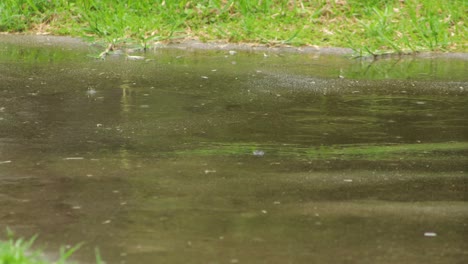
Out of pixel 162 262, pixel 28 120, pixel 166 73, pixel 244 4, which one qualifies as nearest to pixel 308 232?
pixel 162 262

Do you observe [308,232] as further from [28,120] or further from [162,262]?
[28,120]

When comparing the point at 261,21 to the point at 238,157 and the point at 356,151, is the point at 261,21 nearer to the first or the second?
the point at 356,151

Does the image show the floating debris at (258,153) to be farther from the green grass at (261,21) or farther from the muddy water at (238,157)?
the green grass at (261,21)

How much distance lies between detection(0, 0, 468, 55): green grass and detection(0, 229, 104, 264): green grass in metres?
5.76

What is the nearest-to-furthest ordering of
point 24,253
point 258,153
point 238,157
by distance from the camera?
point 24,253, point 238,157, point 258,153

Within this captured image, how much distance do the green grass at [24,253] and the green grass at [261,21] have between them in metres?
5.76

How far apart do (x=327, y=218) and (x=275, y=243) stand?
46 centimetres

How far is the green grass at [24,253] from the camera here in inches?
142

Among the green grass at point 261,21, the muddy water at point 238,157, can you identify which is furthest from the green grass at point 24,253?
the green grass at point 261,21

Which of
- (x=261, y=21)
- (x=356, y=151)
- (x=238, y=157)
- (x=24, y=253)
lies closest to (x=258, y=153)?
(x=238, y=157)

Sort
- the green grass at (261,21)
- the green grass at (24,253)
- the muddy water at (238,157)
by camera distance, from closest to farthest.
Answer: the green grass at (24,253) → the muddy water at (238,157) → the green grass at (261,21)

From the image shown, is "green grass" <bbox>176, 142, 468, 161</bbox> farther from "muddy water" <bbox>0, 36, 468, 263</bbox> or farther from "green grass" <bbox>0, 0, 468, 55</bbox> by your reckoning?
"green grass" <bbox>0, 0, 468, 55</bbox>

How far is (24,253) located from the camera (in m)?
3.87

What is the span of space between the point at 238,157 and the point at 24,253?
6.68ft
